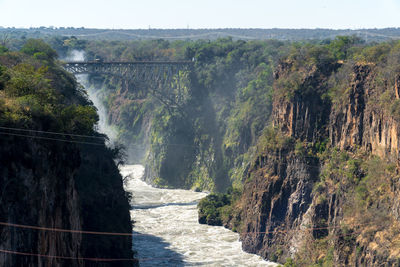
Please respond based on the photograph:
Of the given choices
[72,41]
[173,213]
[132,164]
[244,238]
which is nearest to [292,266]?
[244,238]

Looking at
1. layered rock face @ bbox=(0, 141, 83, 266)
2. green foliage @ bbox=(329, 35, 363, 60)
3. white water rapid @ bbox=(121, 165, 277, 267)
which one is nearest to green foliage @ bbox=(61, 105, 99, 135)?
layered rock face @ bbox=(0, 141, 83, 266)

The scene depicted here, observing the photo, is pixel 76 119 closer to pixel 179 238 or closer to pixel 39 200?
pixel 39 200

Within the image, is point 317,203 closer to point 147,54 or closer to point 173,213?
point 173,213

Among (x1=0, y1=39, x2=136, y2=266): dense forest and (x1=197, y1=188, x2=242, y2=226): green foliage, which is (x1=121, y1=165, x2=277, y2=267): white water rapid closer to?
(x1=197, y1=188, x2=242, y2=226): green foliage

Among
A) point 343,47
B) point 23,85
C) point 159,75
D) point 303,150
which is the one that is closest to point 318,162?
point 303,150

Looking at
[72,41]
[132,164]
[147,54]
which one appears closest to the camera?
[132,164]

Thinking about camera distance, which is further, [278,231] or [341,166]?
[278,231]

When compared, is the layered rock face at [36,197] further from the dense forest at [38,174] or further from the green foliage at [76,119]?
the green foliage at [76,119]
